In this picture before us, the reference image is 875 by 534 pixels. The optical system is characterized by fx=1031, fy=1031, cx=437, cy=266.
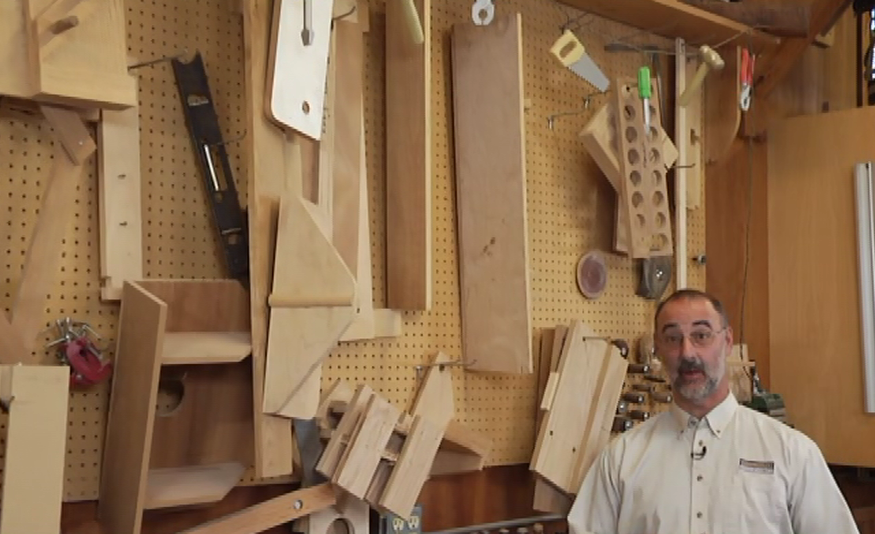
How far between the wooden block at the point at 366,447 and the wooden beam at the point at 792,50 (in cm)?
180

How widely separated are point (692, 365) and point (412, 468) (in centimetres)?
67

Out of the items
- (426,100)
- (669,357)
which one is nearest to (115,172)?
(426,100)

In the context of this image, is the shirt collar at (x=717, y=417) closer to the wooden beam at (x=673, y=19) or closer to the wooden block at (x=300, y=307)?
the wooden block at (x=300, y=307)

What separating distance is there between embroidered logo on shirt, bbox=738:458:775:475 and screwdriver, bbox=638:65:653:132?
90cm

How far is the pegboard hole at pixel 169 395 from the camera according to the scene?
1872mm

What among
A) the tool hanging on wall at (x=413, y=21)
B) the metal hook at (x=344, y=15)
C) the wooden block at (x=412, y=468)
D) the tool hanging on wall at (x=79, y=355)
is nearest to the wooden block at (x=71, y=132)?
the tool hanging on wall at (x=79, y=355)

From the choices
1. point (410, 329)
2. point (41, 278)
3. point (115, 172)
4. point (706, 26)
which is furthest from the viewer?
point (706, 26)

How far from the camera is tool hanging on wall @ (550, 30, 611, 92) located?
2.41 meters

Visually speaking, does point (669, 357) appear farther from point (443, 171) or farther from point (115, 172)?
point (115, 172)

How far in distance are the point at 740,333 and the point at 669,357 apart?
0.94m

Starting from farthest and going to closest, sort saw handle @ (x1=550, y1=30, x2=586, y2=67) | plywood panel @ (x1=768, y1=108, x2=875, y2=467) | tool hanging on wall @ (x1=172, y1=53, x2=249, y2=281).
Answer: plywood panel @ (x1=768, y1=108, x2=875, y2=467), saw handle @ (x1=550, y1=30, x2=586, y2=67), tool hanging on wall @ (x1=172, y1=53, x2=249, y2=281)

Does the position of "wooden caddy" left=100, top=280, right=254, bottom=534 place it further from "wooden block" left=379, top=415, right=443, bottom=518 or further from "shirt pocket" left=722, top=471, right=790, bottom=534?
"shirt pocket" left=722, top=471, right=790, bottom=534

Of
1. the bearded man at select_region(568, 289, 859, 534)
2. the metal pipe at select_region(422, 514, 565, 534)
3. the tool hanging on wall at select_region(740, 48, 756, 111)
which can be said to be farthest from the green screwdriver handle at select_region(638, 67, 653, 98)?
the metal pipe at select_region(422, 514, 565, 534)

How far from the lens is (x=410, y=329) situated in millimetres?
2293
